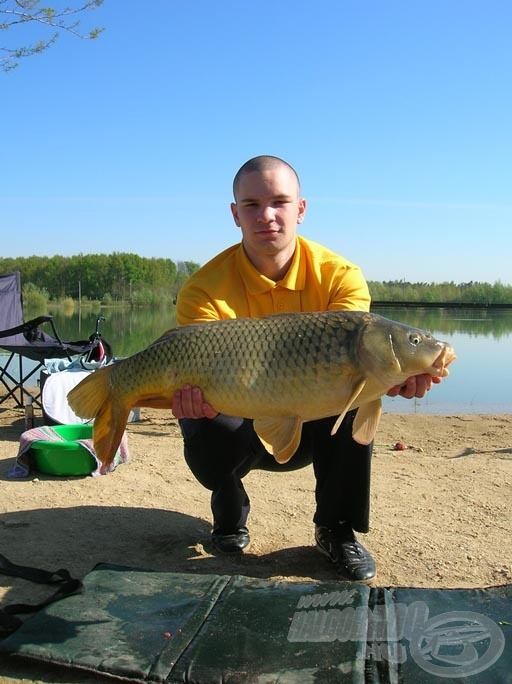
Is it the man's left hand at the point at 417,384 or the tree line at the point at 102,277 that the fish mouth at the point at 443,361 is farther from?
the tree line at the point at 102,277

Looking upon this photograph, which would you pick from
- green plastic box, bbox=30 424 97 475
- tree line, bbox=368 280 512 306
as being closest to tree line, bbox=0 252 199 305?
tree line, bbox=368 280 512 306

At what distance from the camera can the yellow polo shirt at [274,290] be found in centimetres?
263

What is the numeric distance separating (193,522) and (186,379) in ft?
3.54

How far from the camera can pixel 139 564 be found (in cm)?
256

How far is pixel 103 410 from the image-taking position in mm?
2324

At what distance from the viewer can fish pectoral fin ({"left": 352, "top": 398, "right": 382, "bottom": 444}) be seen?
223 cm

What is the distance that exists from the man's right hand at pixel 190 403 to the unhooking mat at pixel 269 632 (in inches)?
20.5

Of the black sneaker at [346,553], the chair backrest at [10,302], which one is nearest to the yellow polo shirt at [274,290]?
the black sneaker at [346,553]

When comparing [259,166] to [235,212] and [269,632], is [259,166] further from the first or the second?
[269,632]

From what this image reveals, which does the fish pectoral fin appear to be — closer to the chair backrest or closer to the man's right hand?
the man's right hand

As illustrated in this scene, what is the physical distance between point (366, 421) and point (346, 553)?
1.79 feet

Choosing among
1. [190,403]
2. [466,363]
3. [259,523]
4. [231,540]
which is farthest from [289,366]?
[466,363]

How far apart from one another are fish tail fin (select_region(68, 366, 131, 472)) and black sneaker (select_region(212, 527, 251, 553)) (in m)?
0.64

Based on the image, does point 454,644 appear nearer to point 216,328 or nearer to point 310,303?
point 216,328
